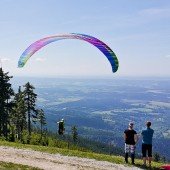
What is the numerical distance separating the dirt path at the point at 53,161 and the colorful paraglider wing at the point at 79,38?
6816 millimetres

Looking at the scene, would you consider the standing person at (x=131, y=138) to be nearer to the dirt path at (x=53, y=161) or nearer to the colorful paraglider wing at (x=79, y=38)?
the dirt path at (x=53, y=161)

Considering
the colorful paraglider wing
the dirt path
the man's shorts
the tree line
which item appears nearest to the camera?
the dirt path

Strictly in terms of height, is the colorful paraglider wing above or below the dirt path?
above

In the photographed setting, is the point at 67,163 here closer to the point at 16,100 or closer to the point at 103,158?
the point at 103,158

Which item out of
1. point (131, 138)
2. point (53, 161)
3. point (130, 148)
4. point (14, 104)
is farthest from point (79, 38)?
point (14, 104)

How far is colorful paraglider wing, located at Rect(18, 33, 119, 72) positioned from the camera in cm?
2372

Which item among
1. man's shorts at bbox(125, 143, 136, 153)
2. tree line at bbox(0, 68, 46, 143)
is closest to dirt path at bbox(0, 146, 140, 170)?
man's shorts at bbox(125, 143, 136, 153)

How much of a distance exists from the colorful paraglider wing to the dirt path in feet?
22.4

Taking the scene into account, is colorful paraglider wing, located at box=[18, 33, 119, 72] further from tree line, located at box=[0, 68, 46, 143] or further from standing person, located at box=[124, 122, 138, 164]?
tree line, located at box=[0, 68, 46, 143]

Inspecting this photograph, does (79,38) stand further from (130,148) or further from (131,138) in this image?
(130,148)

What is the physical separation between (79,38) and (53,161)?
9.44 m

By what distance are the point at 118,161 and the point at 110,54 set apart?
7.57 metres

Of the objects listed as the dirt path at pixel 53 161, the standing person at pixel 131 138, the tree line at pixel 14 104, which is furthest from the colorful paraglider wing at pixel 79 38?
the tree line at pixel 14 104

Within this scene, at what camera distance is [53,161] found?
68.1ft
